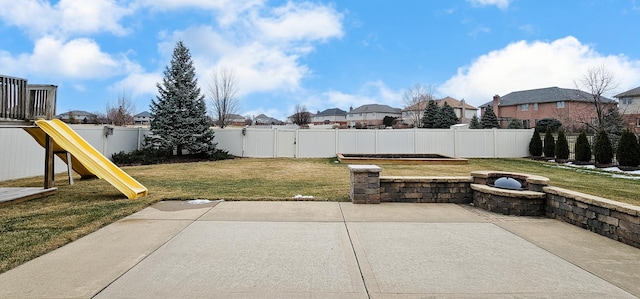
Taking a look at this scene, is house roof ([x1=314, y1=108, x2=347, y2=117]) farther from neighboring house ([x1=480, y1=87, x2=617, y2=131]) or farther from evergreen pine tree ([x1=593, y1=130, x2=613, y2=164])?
evergreen pine tree ([x1=593, y1=130, x2=613, y2=164])

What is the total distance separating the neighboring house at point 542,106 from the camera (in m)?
A: 33.2

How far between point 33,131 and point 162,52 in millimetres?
12019

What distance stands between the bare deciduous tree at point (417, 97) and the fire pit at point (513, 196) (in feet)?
119

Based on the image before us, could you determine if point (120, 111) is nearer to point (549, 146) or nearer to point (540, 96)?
point (549, 146)

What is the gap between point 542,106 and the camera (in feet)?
127

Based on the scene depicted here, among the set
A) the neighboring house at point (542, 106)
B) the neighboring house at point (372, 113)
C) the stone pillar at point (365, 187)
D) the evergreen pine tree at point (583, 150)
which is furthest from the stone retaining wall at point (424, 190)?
the neighboring house at point (372, 113)

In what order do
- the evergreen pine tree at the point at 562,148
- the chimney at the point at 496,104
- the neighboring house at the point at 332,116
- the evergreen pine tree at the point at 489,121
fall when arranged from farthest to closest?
the neighboring house at the point at 332,116 → the chimney at the point at 496,104 → the evergreen pine tree at the point at 489,121 → the evergreen pine tree at the point at 562,148

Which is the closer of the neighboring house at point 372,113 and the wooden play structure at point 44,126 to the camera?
the wooden play structure at point 44,126

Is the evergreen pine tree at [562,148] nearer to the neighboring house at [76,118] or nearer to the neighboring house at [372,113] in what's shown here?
the neighboring house at [76,118]

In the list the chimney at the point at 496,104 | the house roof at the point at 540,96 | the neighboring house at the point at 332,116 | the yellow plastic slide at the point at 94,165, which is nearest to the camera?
the yellow plastic slide at the point at 94,165

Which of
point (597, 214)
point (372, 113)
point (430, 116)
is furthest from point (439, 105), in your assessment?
point (597, 214)

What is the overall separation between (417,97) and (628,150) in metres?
30.4

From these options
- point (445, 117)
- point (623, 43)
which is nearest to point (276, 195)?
point (623, 43)

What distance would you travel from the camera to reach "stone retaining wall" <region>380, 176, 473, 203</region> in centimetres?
675
